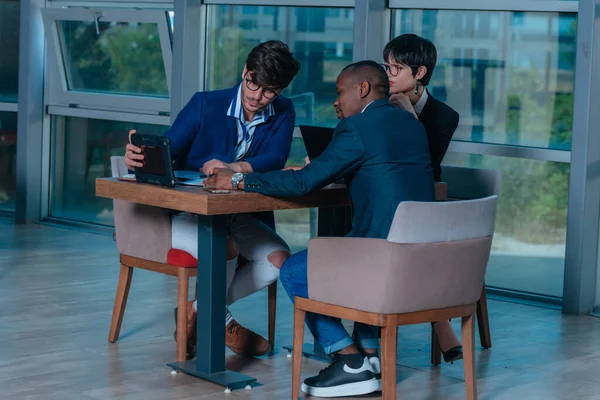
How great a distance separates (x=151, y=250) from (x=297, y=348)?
2.87ft

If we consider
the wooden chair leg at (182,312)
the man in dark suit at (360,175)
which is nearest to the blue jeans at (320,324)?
the man in dark suit at (360,175)

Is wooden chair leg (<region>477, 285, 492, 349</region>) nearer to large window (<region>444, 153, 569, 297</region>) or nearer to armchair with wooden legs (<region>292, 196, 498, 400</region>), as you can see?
armchair with wooden legs (<region>292, 196, 498, 400</region>)

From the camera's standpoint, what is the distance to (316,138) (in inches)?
163

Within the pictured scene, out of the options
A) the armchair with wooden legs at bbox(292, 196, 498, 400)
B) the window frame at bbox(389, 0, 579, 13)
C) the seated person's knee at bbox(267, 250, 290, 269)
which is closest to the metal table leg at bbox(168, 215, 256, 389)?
the armchair with wooden legs at bbox(292, 196, 498, 400)

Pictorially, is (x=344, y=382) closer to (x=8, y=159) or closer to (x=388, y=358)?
(x=388, y=358)

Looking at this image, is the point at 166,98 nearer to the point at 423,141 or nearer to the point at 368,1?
the point at 368,1

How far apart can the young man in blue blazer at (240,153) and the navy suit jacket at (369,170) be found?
0.57m

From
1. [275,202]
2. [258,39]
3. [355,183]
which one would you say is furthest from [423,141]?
[258,39]

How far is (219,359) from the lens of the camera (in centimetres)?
389

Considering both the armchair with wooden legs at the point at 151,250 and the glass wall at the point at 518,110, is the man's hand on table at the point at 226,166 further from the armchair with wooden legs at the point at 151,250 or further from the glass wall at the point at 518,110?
the glass wall at the point at 518,110

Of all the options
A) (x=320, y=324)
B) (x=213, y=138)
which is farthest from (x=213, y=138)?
(x=320, y=324)

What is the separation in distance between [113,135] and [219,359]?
168 inches

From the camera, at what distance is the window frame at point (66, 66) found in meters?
7.35

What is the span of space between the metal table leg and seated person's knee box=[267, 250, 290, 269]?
1.48 ft
